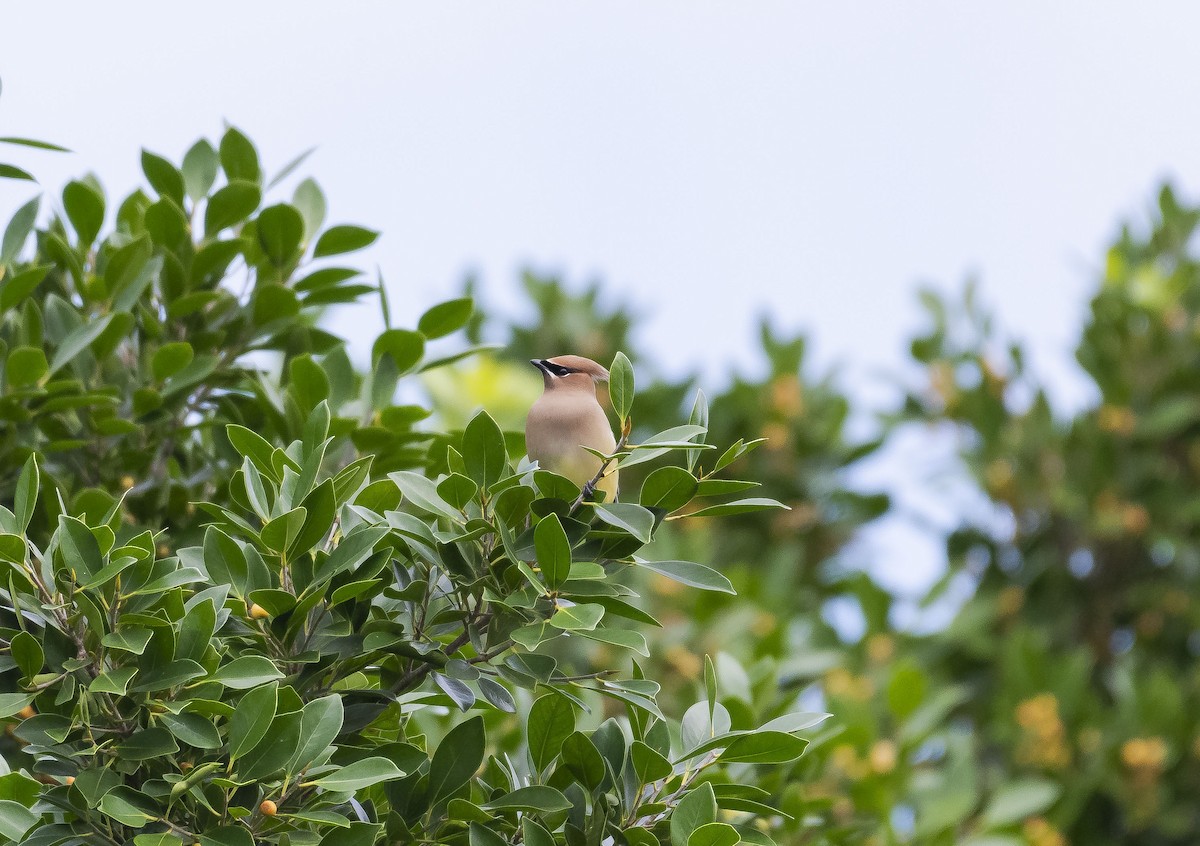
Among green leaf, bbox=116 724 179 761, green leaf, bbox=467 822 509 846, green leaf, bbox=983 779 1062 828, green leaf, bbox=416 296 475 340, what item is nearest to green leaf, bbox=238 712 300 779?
green leaf, bbox=116 724 179 761

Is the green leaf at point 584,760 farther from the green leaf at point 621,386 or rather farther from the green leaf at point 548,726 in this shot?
the green leaf at point 621,386

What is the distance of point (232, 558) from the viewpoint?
82.6 inches

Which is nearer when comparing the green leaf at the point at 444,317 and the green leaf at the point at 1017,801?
the green leaf at the point at 444,317

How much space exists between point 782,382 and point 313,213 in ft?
12.6

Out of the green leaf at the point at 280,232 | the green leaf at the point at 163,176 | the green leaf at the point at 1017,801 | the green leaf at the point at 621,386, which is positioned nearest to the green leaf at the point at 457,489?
the green leaf at the point at 621,386

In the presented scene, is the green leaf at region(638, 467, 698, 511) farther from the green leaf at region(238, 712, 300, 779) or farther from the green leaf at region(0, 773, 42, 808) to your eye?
the green leaf at region(0, 773, 42, 808)

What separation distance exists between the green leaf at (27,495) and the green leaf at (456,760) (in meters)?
0.73

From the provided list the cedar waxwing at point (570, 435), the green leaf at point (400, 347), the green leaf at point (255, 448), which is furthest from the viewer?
the green leaf at point (400, 347)

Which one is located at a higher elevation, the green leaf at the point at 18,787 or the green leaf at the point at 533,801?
the green leaf at the point at 18,787

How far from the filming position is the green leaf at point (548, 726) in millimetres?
2248

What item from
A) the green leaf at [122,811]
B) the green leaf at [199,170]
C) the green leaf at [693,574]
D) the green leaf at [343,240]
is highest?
the green leaf at [199,170]

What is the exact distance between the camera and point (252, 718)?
6.23 feet

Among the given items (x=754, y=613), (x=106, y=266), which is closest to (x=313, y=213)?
(x=106, y=266)

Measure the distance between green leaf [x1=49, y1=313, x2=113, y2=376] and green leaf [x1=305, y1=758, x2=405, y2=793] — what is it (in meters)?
1.14
